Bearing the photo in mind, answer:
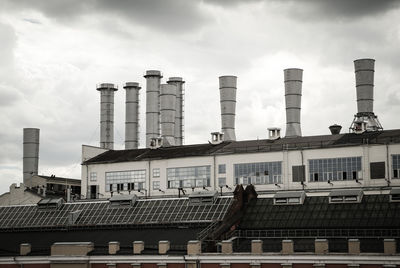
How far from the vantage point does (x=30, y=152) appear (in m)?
140

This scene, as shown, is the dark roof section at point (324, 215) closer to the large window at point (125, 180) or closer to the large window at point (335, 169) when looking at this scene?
the large window at point (335, 169)

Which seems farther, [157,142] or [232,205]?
[157,142]

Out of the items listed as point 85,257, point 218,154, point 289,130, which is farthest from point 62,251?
point 289,130

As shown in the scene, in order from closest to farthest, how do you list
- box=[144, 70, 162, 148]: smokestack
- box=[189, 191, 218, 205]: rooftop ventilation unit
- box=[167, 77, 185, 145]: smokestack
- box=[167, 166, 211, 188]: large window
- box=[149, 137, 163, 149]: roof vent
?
1. box=[189, 191, 218, 205]: rooftop ventilation unit
2. box=[167, 166, 211, 188]: large window
3. box=[149, 137, 163, 149]: roof vent
4. box=[144, 70, 162, 148]: smokestack
5. box=[167, 77, 185, 145]: smokestack

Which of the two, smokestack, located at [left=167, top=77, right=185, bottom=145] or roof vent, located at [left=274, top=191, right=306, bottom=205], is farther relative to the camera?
smokestack, located at [left=167, top=77, right=185, bottom=145]

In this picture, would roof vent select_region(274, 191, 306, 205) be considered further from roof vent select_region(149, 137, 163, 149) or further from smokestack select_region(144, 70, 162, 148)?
smokestack select_region(144, 70, 162, 148)

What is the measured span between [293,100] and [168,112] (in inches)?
859

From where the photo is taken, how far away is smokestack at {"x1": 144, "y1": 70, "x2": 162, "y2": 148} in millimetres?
132250

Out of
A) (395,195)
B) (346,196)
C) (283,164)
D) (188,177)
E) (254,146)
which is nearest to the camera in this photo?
(395,195)

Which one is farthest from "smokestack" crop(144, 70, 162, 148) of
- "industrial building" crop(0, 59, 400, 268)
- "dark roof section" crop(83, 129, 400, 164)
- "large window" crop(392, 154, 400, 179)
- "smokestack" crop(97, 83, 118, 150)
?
"large window" crop(392, 154, 400, 179)

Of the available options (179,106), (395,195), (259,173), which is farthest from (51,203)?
(179,106)

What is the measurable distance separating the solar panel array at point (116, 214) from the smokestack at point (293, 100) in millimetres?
27896

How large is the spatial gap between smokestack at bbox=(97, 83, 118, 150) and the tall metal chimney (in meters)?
49.7

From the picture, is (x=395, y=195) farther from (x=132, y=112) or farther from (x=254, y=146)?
(x=132, y=112)
